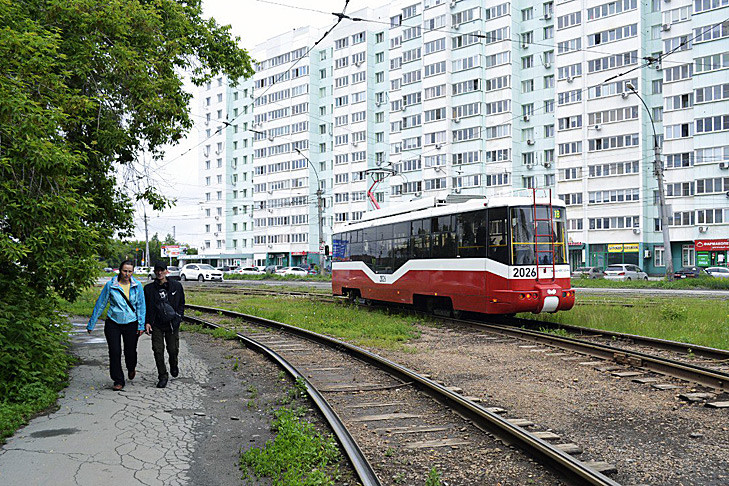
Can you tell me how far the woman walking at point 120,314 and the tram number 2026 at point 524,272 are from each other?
8467mm

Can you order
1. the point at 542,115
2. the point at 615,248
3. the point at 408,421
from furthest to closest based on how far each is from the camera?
the point at 542,115 < the point at 615,248 < the point at 408,421

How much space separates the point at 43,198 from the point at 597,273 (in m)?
46.8

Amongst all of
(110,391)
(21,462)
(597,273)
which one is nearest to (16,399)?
(110,391)

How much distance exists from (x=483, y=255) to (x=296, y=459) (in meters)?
10.00

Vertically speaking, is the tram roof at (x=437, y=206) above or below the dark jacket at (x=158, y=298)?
above

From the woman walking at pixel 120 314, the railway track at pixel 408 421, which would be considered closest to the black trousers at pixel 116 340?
the woman walking at pixel 120 314

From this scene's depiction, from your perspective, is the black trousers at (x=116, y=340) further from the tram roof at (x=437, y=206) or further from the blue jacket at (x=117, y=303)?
the tram roof at (x=437, y=206)

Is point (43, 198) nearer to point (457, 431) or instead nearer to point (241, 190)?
point (457, 431)

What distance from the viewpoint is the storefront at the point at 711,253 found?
50.9 meters

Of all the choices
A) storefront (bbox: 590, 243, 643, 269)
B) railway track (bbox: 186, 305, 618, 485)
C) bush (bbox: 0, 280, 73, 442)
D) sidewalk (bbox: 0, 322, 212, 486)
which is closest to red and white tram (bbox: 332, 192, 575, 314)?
railway track (bbox: 186, 305, 618, 485)

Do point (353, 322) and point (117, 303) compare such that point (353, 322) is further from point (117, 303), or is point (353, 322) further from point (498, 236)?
point (117, 303)

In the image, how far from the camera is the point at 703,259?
51.7 m

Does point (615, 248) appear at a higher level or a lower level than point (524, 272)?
higher

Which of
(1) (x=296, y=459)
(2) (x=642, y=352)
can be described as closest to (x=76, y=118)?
(1) (x=296, y=459)
